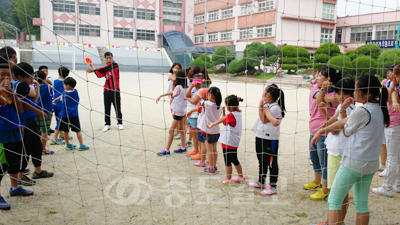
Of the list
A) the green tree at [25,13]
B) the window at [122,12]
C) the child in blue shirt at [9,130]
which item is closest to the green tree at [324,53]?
the green tree at [25,13]

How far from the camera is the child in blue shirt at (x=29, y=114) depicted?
2.79m

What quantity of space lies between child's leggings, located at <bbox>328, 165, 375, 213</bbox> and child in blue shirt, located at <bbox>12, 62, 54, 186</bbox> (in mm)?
2535

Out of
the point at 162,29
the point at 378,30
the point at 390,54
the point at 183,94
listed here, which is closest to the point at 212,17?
the point at 162,29

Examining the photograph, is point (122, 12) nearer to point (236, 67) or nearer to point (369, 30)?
point (236, 67)

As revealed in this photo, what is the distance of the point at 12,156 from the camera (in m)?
2.64

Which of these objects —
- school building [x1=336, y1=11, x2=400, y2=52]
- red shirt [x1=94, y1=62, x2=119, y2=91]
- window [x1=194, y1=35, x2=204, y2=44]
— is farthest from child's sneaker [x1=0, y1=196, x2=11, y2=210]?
window [x1=194, y1=35, x2=204, y2=44]

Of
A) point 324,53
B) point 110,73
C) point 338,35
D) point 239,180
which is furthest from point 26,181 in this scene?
point 338,35

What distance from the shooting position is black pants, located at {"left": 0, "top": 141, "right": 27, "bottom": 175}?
2.62m

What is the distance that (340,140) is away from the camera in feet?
7.53

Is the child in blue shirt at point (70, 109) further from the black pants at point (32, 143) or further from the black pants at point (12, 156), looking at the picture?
the black pants at point (12, 156)

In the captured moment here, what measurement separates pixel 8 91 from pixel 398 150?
3507mm

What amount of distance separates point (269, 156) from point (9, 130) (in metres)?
2.35

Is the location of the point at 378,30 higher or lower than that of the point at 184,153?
higher

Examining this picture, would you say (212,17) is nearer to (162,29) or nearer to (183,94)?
(162,29)
